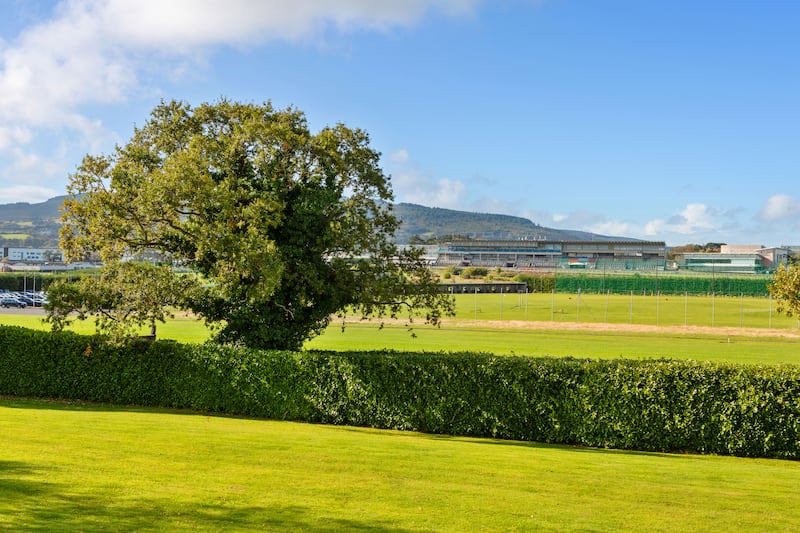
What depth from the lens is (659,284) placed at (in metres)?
106

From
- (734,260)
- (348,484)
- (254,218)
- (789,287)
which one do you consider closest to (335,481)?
(348,484)

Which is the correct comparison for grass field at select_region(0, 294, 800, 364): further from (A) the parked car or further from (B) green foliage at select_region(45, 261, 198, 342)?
(B) green foliage at select_region(45, 261, 198, 342)

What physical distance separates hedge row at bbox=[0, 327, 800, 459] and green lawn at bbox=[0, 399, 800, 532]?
3.17 feet

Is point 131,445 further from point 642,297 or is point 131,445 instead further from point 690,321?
point 642,297

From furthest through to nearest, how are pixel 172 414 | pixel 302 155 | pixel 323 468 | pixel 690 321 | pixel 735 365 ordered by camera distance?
pixel 690 321
pixel 302 155
pixel 172 414
pixel 735 365
pixel 323 468

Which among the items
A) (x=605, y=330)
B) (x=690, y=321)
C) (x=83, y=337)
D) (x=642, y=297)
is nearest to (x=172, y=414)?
(x=83, y=337)

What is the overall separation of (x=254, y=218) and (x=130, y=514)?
13.5 meters

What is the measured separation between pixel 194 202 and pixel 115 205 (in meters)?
2.52

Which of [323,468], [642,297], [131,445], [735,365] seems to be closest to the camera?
[323,468]

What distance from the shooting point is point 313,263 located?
2377cm

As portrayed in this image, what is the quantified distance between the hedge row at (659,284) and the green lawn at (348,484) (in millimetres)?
85785

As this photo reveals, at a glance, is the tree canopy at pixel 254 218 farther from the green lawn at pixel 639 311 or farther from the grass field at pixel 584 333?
the green lawn at pixel 639 311

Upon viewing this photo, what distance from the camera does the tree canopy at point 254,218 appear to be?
73.2 feet

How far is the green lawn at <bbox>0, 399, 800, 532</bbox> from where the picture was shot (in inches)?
388
